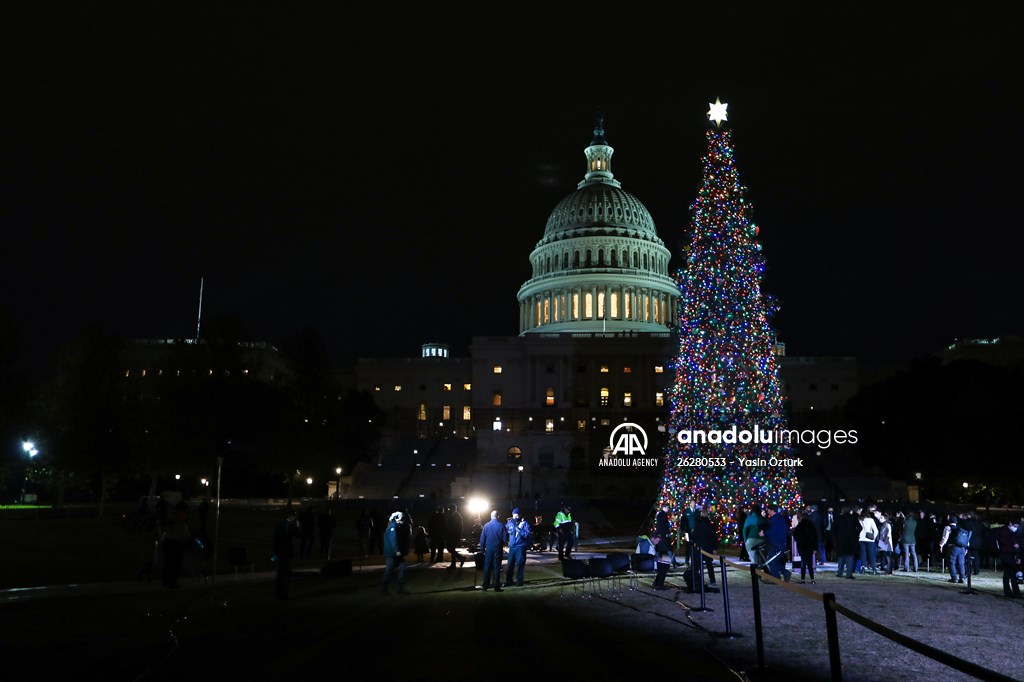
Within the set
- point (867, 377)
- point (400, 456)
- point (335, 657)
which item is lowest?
point (335, 657)

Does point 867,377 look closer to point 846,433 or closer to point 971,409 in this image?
point 846,433

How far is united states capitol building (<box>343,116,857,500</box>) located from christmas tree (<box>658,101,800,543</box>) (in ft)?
150

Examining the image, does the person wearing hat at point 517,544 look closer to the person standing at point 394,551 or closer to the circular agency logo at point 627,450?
A: the person standing at point 394,551

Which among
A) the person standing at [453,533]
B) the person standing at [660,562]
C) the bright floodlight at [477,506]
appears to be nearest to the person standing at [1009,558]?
the person standing at [660,562]

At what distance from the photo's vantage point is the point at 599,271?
461ft

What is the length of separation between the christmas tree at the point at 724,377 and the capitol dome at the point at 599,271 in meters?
99.9

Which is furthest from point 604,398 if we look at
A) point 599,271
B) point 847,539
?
point 847,539

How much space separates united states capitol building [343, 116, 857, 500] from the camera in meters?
83.8

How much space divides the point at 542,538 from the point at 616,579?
13035 mm

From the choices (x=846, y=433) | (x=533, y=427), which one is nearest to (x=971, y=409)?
(x=846, y=433)

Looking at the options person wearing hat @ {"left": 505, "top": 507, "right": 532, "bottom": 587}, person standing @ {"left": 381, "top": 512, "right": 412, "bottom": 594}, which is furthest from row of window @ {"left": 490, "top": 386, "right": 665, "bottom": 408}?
person standing @ {"left": 381, "top": 512, "right": 412, "bottom": 594}

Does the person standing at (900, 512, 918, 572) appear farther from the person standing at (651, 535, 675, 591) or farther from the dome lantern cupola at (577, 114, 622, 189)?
the dome lantern cupola at (577, 114, 622, 189)

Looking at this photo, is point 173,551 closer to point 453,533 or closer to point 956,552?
point 453,533

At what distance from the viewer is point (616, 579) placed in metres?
23.1
